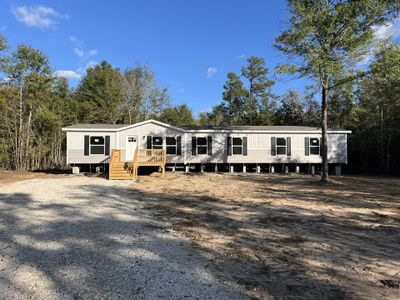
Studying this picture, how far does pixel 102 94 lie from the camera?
110ft

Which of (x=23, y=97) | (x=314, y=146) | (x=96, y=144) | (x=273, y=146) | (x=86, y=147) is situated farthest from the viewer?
(x=23, y=97)

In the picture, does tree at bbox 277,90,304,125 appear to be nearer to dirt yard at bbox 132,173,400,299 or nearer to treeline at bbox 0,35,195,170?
treeline at bbox 0,35,195,170

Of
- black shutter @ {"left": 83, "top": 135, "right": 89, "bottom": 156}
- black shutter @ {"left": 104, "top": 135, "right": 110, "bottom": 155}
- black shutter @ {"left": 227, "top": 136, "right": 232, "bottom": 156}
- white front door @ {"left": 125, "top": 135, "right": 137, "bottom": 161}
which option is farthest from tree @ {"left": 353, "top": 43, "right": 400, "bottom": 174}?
black shutter @ {"left": 83, "top": 135, "right": 89, "bottom": 156}

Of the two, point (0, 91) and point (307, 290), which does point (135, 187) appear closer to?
point (307, 290)

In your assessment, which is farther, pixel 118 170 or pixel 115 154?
pixel 115 154

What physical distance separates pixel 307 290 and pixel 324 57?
12.5 m

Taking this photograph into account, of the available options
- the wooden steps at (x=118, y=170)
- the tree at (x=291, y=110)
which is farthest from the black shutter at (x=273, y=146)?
the tree at (x=291, y=110)

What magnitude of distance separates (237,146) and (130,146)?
693 cm

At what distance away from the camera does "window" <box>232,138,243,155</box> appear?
20.6 m

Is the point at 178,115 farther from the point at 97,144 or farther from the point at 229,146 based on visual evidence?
the point at 97,144

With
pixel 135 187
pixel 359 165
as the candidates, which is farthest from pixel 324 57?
pixel 359 165

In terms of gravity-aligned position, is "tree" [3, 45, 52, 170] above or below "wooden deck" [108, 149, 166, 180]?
above

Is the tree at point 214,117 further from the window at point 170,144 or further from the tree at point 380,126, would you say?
the window at point 170,144

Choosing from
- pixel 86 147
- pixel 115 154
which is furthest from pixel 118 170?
pixel 86 147
